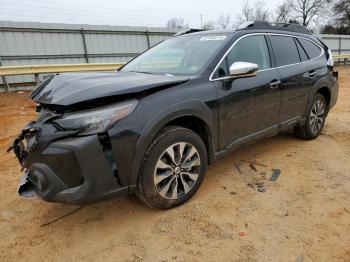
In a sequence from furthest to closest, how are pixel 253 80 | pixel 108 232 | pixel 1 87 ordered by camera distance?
pixel 1 87 → pixel 253 80 → pixel 108 232

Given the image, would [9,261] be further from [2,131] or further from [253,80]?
[2,131]

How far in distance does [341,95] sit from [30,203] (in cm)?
931

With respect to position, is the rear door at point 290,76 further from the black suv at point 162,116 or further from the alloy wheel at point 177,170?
the alloy wheel at point 177,170

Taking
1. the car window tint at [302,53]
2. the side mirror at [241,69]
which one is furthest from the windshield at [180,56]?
the car window tint at [302,53]

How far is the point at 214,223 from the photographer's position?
279 centimetres

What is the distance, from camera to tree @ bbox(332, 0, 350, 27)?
46344mm

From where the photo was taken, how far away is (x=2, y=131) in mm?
5852

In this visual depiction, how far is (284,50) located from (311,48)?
84 centimetres

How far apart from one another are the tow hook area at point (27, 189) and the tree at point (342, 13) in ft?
175

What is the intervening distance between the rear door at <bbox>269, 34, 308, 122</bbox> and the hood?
1676mm

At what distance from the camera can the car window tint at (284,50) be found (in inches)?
162

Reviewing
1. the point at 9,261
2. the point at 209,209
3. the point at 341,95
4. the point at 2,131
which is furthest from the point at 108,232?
the point at 341,95

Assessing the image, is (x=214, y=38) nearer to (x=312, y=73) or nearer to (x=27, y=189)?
(x=312, y=73)

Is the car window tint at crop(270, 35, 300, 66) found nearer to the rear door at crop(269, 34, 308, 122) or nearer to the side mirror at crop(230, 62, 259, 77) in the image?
the rear door at crop(269, 34, 308, 122)
